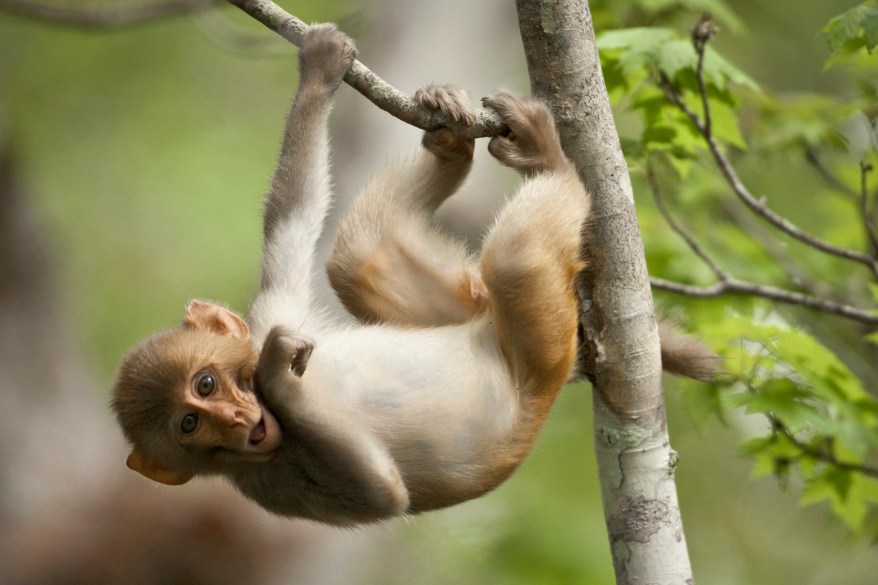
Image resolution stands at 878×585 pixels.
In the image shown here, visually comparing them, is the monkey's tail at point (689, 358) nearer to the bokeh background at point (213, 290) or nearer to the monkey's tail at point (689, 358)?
the monkey's tail at point (689, 358)

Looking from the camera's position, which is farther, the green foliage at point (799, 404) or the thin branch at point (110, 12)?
the thin branch at point (110, 12)

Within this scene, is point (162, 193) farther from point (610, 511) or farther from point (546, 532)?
point (610, 511)

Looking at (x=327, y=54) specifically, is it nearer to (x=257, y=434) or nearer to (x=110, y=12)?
(x=257, y=434)

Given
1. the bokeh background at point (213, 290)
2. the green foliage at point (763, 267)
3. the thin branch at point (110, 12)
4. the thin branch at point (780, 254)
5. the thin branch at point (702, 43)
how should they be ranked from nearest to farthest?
the thin branch at point (702, 43)
the green foliage at point (763, 267)
the thin branch at point (780, 254)
the thin branch at point (110, 12)
the bokeh background at point (213, 290)

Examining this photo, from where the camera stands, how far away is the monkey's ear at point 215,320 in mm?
3152

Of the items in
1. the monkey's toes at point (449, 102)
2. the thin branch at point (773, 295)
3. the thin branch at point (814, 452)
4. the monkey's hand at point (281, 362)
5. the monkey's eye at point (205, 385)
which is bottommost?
the monkey's eye at point (205, 385)

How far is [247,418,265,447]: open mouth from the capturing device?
2.87 meters

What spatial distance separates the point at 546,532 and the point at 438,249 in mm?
4144

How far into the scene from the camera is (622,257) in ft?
9.28

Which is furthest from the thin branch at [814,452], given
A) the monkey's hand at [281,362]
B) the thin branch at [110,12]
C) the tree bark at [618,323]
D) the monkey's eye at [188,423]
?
the thin branch at [110,12]

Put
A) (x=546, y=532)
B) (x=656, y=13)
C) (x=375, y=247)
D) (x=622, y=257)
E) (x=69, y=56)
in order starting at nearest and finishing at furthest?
(x=622, y=257), (x=375, y=247), (x=656, y=13), (x=546, y=532), (x=69, y=56)

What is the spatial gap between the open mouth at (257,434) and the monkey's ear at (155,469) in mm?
380

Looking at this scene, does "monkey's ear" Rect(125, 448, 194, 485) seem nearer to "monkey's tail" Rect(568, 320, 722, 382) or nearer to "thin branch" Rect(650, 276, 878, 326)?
"monkey's tail" Rect(568, 320, 722, 382)

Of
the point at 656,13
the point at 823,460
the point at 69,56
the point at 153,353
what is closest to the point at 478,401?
the point at 153,353
